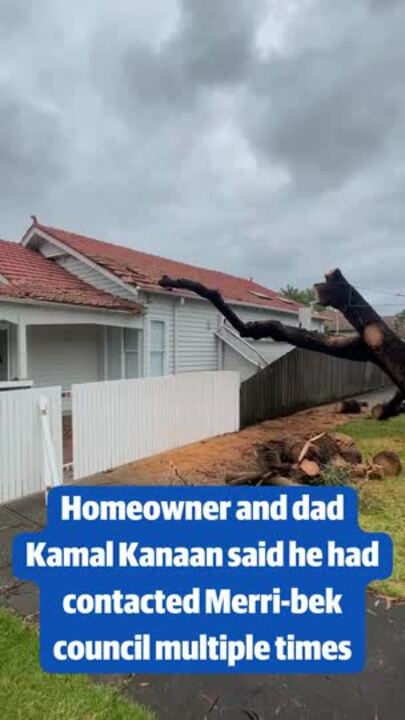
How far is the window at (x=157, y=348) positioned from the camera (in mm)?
12156

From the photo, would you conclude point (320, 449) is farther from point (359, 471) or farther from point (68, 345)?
point (68, 345)

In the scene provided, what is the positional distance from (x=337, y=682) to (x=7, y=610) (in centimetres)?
237

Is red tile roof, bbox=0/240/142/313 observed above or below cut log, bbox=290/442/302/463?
above

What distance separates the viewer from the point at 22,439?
5.46 m

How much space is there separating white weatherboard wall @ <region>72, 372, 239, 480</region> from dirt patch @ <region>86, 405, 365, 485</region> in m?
0.21

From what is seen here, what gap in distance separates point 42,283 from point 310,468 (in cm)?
809

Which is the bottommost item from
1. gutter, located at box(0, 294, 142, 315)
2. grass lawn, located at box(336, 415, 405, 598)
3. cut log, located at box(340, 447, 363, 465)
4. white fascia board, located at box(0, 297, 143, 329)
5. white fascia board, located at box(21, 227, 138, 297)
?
grass lawn, located at box(336, 415, 405, 598)

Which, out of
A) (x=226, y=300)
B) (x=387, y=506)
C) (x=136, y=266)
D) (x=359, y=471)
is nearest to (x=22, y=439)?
(x=387, y=506)

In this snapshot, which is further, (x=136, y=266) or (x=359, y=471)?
(x=136, y=266)

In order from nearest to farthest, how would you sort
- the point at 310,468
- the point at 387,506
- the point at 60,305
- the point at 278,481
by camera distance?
the point at 387,506 → the point at 278,481 → the point at 310,468 → the point at 60,305

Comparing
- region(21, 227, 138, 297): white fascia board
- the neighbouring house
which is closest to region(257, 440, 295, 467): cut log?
the neighbouring house

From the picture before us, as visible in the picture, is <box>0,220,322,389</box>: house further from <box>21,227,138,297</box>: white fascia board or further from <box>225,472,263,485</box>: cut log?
<box>225,472,263,485</box>: cut log

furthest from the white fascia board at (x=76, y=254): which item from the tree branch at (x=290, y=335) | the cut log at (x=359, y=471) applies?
the cut log at (x=359, y=471)

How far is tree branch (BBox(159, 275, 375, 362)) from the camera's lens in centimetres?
674
